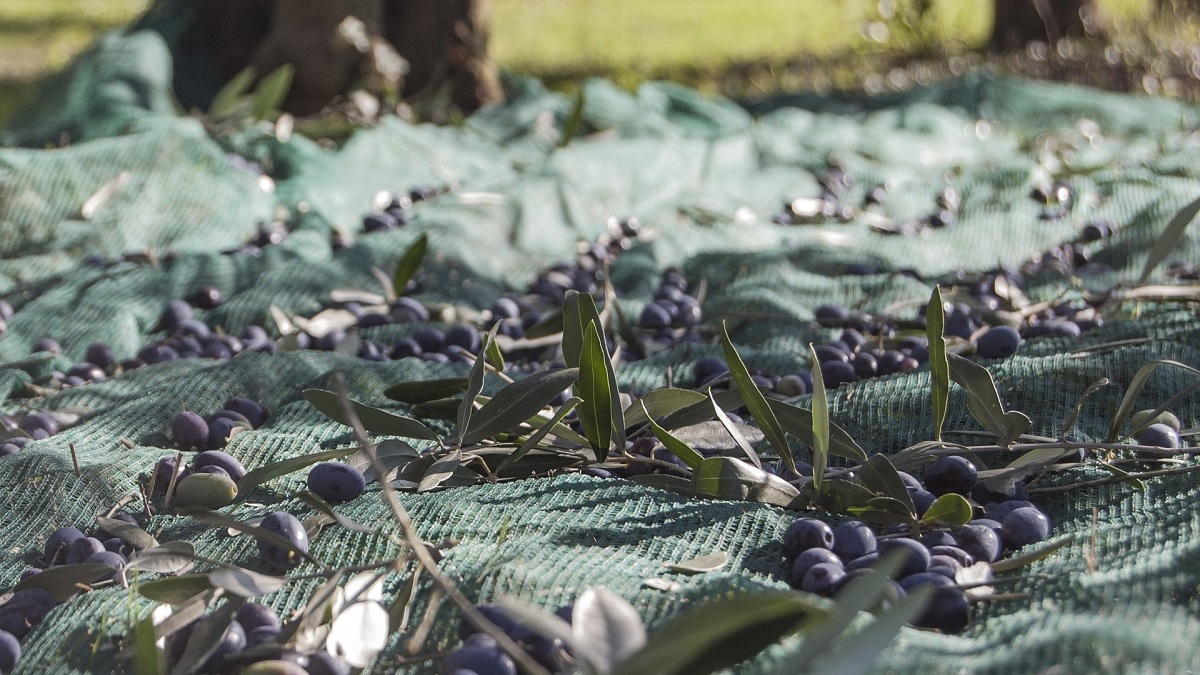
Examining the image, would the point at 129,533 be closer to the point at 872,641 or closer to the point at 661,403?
the point at 661,403

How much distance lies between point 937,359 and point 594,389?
17.4 inches

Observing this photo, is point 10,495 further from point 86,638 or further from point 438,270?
point 438,270

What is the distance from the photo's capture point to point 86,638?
50.2 inches

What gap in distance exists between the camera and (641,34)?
9.97m

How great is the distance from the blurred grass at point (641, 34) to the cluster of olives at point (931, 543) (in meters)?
5.50

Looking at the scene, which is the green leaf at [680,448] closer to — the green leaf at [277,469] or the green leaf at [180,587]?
the green leaf at [277,469]

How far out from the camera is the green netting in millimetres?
1299

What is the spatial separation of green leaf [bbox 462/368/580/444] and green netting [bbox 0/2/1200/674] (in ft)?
0.26

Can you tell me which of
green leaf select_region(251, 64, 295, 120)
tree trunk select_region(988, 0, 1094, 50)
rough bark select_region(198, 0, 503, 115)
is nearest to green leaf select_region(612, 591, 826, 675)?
green leaf select_region(251, 64, 295, 120)

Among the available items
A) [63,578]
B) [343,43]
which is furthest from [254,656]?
[343,43]

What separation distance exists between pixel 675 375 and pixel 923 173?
230 cm

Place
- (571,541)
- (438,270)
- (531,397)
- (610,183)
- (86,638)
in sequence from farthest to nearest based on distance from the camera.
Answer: (610,183)
(438,270)
(531,397)
(571,541)
(86,638)

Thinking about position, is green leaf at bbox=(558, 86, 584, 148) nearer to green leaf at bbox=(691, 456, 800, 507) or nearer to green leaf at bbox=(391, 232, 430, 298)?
green leaf at bbox=(391, 232, 430, 298)

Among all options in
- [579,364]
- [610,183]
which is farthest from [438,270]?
[579,364]
